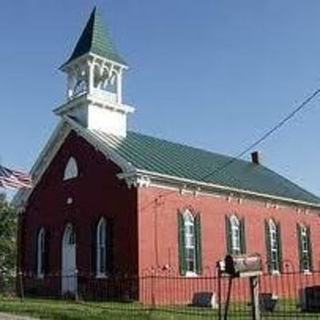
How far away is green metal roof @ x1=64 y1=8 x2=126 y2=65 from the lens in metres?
36.8

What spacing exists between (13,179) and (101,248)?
490cm

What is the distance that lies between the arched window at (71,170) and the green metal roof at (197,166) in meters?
1.93

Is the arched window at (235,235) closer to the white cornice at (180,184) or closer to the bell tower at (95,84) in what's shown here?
the white cornice at (180,184)

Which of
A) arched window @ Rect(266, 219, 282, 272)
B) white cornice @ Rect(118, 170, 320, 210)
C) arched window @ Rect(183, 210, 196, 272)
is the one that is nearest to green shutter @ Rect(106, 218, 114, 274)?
white cornice @ Rect(118, 170, 320, 210)

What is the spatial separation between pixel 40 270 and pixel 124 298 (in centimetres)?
731

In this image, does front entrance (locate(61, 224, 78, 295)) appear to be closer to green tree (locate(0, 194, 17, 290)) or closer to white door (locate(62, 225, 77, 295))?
white door (locate(62, 225, 77, 295))

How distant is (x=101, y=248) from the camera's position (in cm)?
3291

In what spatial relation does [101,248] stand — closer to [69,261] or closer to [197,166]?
[69,261]

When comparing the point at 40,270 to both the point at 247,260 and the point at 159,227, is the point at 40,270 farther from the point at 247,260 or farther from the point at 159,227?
the point at 247,260

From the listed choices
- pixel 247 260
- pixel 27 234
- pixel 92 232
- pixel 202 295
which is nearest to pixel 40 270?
pixel 27 234

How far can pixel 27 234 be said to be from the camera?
37938 millimetres

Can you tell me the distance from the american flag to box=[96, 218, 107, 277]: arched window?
12.3 feet

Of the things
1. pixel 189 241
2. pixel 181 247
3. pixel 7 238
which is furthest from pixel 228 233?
pixel 7 238

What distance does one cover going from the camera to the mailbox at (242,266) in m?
14.9
